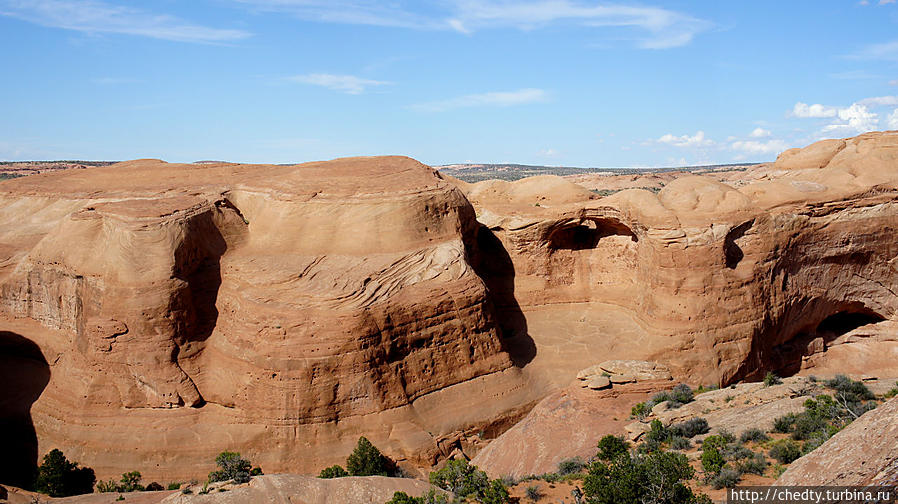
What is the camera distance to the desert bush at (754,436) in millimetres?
11639

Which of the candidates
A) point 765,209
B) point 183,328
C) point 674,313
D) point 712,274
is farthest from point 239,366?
point 765,209

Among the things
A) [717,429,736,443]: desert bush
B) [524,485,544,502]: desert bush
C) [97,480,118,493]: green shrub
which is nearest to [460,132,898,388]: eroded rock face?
[717,429,736,443]: desert bush

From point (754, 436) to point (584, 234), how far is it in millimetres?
14972

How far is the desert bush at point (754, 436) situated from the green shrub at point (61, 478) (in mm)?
17146

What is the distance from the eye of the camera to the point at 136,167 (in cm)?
2831

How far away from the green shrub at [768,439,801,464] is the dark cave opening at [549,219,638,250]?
1442 centimetres

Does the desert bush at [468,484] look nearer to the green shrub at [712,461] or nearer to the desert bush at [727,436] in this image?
the green shrub at [712,461]

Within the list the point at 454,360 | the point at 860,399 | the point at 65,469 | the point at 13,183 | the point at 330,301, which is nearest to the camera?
the point at 860,399

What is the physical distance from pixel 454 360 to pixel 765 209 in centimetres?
1288

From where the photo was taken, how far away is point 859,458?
701cm

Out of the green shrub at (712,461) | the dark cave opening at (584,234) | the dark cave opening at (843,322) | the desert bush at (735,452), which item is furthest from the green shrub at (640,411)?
the dark cave opening at (843,322)

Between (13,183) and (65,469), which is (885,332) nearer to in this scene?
(65,469)

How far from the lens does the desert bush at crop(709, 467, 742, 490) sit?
980 centimetres

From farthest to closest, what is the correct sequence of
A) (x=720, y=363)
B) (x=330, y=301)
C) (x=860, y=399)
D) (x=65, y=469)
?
(x=720, y=363)
(x=330, y=301)
(x=65, y=469)
(x=860, y=399)
